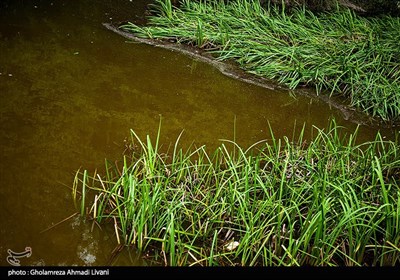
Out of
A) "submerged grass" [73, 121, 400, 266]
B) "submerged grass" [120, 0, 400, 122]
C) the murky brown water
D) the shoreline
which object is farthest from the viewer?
"submerged grass" [120, 0, 400, 122]

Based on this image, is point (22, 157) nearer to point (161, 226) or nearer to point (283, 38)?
point (161, 226)

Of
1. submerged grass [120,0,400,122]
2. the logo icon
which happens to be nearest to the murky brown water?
the logo icon

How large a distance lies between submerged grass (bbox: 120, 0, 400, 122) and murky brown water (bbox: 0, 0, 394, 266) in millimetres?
330

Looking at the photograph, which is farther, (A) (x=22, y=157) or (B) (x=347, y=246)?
(A) (x=22, y=157)

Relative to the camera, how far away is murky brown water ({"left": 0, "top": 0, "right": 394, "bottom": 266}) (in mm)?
2137

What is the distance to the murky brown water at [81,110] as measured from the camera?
214 cm

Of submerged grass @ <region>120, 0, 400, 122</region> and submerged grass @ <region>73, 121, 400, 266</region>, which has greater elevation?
submerged grass @ <region>120, 0, 400, 122</region>

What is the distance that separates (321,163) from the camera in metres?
2.48

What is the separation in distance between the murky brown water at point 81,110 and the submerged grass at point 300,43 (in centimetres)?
33

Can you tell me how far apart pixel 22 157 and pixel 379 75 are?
3.38 metres

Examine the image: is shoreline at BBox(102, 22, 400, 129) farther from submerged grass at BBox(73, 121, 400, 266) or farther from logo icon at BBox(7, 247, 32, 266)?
logo icon at BBox(7, 247, 32, 266)

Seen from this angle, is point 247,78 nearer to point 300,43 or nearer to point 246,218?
point 300,43
